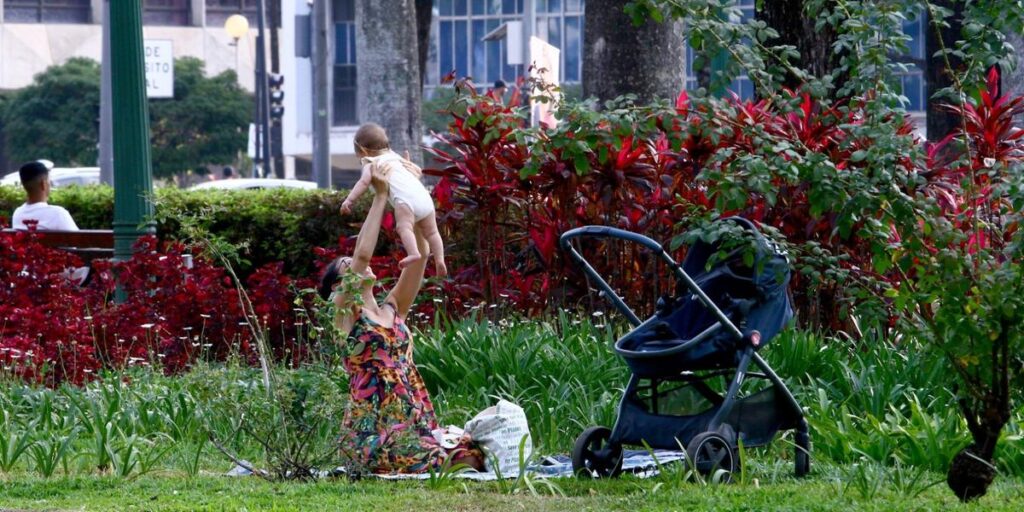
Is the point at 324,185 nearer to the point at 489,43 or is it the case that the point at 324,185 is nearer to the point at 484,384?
the point at 484,384

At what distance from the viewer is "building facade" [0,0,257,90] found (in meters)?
68.4

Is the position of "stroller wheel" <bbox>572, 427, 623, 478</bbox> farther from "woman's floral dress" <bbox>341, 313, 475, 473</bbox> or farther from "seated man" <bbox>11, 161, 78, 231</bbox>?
"seated man" <bbox>11, 161, 78, 231</bbox>

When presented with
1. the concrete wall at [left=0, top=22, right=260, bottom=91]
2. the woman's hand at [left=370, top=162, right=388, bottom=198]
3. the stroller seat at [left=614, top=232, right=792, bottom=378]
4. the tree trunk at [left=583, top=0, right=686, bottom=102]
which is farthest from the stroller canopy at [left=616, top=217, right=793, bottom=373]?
the concrete wall at [left=0, top=22, right=260, bottom=91]

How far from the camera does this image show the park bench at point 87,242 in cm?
1240

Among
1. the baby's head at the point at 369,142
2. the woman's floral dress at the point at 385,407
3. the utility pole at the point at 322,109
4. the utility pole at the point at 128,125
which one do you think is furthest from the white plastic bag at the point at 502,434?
the utility pole at the point at 322,109

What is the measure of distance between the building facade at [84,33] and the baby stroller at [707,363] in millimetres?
61695

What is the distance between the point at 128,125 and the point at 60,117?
49.3 m

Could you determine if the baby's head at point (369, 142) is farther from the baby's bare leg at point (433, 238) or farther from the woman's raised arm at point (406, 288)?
the woman's raised arm at point (406, 288)

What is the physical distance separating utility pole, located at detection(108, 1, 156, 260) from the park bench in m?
0.50

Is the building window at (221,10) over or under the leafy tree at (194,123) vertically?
over

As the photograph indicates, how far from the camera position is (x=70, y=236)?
12.5 m

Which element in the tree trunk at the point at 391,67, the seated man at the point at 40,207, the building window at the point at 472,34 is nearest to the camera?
the seated man at the point at 40,207

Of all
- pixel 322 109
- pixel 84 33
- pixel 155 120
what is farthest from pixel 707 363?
pixel 84 33

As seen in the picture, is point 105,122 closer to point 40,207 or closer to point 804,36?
point 40,207
